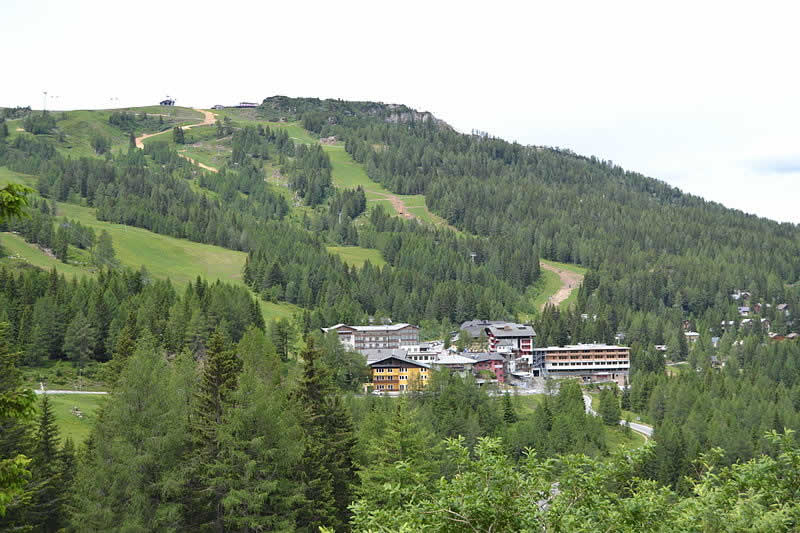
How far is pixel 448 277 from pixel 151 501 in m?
169

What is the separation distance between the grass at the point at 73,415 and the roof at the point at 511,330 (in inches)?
3685

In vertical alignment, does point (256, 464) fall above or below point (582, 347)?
above

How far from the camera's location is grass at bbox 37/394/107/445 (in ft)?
174

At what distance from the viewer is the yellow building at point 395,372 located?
114 meters

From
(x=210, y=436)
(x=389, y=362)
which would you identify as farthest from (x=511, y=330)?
(x=210, y=436)

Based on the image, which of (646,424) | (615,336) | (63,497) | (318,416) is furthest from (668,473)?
(615,336)

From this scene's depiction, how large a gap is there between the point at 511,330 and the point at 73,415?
4046 inches

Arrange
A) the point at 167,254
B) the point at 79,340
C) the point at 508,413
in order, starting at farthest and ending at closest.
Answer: the point at 167,254
the point at 508,413
the point at 79,340

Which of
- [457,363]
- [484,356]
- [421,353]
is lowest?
[484,356]

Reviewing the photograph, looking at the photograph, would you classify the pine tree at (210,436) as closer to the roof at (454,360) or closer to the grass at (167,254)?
the roof at (454,360)

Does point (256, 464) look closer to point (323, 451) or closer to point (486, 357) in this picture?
point (323, 451)

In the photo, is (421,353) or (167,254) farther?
(167,254)

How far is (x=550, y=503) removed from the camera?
16078 mm

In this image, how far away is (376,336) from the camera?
137000mm
